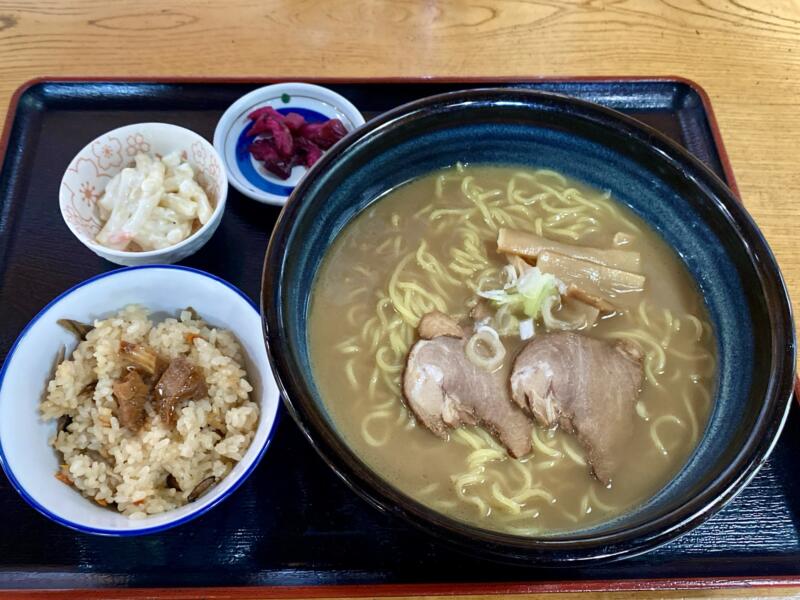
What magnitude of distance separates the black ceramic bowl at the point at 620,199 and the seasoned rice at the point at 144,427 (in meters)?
0.27

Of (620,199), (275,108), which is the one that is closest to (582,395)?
(620,199)

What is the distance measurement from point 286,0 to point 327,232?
1.62m

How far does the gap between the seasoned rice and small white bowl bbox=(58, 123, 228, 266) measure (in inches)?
11.5

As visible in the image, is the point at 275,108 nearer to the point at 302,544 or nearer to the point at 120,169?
the point at 120,169

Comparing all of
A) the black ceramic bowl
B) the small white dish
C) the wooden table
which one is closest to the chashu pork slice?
the black ceramic bowl

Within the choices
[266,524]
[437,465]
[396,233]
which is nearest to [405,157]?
[396,233]

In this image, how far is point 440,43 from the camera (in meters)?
2.97

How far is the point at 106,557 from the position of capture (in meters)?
1.75

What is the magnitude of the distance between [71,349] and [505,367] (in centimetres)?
133

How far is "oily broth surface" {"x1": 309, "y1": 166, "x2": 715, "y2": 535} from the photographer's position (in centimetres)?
177

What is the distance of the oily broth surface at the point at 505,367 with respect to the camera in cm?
177

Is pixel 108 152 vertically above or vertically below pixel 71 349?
above

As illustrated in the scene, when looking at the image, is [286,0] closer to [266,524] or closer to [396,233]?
[396,233]

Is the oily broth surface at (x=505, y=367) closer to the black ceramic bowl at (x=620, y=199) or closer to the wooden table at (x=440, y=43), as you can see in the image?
the black ceramic bowl at (x=620, y=199)
